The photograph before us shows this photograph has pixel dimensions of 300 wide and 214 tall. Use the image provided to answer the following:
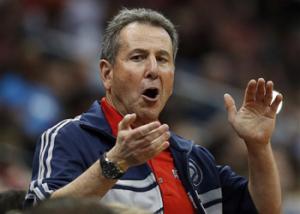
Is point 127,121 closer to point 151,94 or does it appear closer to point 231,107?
point 151,94

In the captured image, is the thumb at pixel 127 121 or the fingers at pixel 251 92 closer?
the thumb at pixel 127 121

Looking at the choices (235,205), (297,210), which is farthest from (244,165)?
(235,205)

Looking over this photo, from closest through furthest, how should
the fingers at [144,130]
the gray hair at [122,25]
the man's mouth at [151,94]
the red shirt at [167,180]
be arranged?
1. the fingers at [144,130]
2. the red shirt at [167,180]
3. the man's mouth at [151,94]
4. the gray hair at [122,25]

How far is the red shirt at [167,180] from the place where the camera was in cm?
459

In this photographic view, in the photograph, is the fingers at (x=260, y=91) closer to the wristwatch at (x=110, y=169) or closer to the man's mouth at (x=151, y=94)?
the man's mouth at (x=151, y=94)

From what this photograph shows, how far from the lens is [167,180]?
466 cm

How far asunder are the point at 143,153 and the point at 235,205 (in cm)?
94

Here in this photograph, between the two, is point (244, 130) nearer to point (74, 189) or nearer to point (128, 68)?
point (128, 68)

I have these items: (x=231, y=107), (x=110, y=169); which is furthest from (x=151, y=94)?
(x=110, y=169)

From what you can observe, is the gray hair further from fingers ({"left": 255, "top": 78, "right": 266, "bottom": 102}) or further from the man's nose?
fingers ({"left": 255, "top": 78, "right": 266, "bottom": 102})

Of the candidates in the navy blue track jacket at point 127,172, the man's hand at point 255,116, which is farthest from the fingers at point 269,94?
the navy blue track jacket at point 127,172

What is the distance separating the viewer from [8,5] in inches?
405

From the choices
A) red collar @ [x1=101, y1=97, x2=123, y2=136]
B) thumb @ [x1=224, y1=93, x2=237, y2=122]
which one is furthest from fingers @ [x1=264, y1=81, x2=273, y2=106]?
red collar @ [x1=101, y1=97, x2=123, y2=136]

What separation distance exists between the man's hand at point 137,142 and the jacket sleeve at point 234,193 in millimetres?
867
